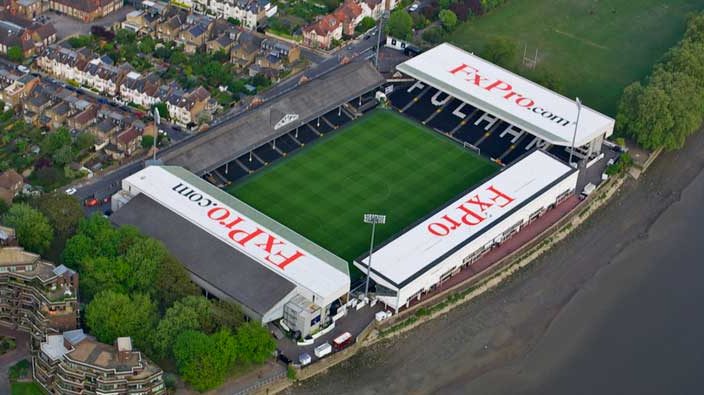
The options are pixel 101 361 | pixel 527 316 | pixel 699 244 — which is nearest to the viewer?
pixel 101 361

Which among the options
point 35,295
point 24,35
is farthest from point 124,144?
point 35,295

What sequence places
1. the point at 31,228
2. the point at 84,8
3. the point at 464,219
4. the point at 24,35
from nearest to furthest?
1. the point at 31,228
2. the point at 464,219
3. the point at 24,35
4. the point at 84,8

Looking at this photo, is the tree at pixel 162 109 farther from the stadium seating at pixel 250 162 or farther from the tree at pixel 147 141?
the stadium seating at pixel 250 162

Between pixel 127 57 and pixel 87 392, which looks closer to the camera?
pixel 87 392

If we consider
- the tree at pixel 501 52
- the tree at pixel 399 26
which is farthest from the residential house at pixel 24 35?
the tree at pixel 501 52

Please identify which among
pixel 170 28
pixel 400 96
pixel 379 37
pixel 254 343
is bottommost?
pixel 254 343

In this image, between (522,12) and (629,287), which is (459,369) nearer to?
(629,287)

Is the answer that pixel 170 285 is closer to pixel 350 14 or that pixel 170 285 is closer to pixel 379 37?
pixel 379 37

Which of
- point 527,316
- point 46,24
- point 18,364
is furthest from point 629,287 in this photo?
point 46,24
